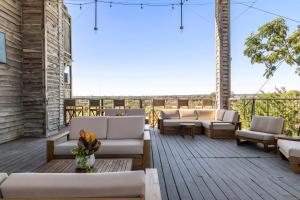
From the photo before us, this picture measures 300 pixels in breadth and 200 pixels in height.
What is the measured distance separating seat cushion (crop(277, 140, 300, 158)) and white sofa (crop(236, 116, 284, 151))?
774 mm

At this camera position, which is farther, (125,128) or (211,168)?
(125,128)

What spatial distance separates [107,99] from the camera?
35.9 feet

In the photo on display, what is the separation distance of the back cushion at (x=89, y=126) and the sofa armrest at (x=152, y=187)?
2707 mm

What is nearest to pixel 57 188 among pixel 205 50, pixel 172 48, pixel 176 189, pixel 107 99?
pixel 176 189

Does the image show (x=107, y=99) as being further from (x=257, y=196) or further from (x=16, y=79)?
(x=257, y=196)

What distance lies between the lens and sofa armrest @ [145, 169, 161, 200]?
137 cm

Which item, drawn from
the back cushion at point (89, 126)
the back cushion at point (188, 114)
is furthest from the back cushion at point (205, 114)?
the back cushion at point (89, 126)

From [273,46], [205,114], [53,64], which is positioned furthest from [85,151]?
[273,46]

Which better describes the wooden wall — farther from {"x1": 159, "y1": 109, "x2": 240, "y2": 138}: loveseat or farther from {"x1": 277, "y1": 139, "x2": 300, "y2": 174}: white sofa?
{"x1": 277, "y1": 139, "x2": 300, "y2": 174}: white sofa

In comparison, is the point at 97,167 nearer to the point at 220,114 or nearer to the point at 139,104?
the point at 220,114

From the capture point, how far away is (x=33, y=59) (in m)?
7.59

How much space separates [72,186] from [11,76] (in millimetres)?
6782

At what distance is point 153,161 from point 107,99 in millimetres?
6732

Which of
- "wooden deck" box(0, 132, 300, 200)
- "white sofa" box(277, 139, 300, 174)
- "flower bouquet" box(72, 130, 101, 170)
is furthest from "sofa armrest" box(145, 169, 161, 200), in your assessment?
"white sofa" box(277, 139, 300, 174)
